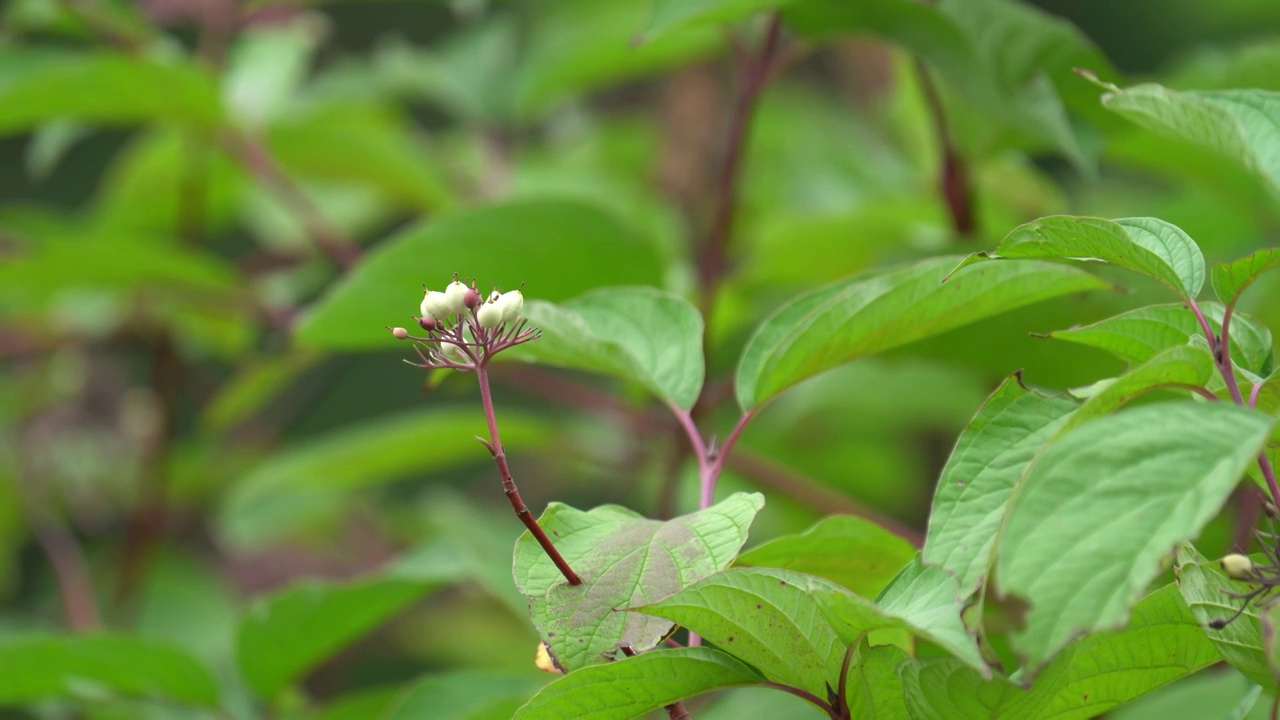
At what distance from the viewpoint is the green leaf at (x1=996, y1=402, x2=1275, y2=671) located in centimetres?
23

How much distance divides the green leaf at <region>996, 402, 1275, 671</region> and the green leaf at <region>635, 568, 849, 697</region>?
0.06 meters

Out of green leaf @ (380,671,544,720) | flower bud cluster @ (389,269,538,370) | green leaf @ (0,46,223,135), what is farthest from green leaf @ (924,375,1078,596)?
green leaf @ (0,46,223,135)

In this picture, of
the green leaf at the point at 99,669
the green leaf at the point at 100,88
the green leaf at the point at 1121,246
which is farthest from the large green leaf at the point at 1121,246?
the green leaf at the point at 100,88

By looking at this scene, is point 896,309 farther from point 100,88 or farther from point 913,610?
point 100,88

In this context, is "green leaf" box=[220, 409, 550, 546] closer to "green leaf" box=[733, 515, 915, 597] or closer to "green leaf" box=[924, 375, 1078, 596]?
"green leaf" box=[733, 515, 915, 597]

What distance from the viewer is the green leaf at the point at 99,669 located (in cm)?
56

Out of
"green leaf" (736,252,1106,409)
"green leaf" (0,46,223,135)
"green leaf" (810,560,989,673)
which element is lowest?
"green leaf" (810,560,989,673)

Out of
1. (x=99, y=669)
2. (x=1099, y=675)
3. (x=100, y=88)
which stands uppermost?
(x=100, y=88)

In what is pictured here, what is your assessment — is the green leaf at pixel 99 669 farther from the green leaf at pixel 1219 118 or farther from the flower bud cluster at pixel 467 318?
the green leaf at pixel 1219 118

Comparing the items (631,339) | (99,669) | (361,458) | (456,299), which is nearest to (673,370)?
(631,339)

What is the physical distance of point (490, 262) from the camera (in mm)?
631

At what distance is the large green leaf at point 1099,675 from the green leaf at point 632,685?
56 millimetres

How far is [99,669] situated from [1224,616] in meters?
0.54

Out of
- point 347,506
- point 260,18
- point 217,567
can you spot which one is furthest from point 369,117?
point 217,567
